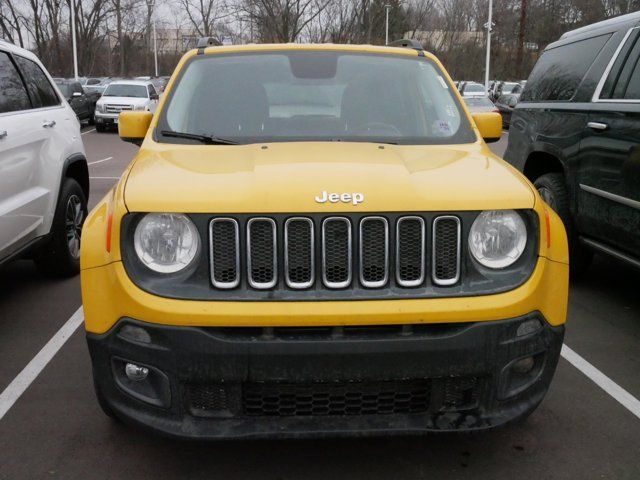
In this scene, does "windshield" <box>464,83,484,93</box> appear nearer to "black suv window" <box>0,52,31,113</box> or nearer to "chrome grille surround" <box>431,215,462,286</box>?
"black suv window" <box>0,52,31,113</box>

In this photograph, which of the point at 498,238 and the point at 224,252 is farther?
the point at 498,238

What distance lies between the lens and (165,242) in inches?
106

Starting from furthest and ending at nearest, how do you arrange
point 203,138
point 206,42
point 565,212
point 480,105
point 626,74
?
point 480,105
point 565,212
point 626,74
point 206,42
point 203,138

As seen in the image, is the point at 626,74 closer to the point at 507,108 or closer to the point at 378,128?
the point at 378,128

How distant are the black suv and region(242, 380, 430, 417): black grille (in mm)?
2531

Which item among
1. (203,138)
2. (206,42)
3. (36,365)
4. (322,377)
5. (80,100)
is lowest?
(36,365)

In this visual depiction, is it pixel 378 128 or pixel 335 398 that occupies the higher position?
pixel 378 128

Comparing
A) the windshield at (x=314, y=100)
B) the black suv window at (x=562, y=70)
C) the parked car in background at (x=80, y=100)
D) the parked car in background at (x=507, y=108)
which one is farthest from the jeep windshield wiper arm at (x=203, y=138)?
the parked car in background at (x=80, y=100)

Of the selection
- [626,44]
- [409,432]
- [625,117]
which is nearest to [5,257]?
[409,432]

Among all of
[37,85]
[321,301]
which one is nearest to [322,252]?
[321,301]

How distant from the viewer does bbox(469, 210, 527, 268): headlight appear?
9.02 ft

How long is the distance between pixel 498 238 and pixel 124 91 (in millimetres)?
24136

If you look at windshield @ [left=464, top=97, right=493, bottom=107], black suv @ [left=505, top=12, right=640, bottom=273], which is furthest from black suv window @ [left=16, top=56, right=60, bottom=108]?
windshield @ [left=464, top=97, right=493, bottom=107]

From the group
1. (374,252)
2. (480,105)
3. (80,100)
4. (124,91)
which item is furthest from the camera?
(124,91)
